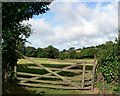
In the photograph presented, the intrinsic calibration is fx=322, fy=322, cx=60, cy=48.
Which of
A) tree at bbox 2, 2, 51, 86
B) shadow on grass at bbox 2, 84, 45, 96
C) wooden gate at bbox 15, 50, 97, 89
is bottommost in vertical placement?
shadow on grass at bbox 2, 84, 45, 96

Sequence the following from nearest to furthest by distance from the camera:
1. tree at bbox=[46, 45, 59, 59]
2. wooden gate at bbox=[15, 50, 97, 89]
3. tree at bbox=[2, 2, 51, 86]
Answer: tree at bbox=[2, 2, 51, 86], wooden gate at bbox=[15, 50, 97, 89], tree at bbox=[46, 45, 59, 59]

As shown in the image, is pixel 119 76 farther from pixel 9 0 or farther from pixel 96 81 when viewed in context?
pixel 9 0

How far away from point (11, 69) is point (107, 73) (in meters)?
5.37

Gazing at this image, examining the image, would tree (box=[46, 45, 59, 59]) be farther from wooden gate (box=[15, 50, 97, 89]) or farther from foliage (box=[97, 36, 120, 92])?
wooden gate (box=[15, 50, 97, 89])

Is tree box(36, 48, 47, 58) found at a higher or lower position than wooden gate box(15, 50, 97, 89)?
higher

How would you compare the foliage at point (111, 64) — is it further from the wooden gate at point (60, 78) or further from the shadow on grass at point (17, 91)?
the shadow on grass at point (17, 91)

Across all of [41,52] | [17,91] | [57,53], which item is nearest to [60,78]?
[17,91]

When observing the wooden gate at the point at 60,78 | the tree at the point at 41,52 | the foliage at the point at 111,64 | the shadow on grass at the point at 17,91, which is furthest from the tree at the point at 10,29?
the tree at the point at 41,52

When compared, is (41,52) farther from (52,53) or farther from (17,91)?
(17,91)

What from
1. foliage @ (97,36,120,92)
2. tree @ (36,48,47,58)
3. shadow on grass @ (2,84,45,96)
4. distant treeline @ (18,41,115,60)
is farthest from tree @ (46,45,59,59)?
shadow on grass @ (2,84,45,96)

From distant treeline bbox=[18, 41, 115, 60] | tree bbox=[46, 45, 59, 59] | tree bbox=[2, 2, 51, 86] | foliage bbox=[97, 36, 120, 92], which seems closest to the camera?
tree bbox=[2, 2, 51, 86]

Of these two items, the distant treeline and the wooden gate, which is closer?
the wooden gate

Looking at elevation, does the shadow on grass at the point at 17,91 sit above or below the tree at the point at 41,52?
below

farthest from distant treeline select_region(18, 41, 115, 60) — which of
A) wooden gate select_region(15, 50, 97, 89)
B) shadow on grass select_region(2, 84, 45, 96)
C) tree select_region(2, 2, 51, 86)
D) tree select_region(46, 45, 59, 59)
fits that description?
tree select_region(2, 2, 51, 86)
